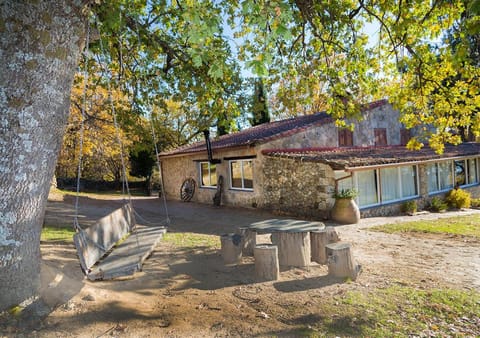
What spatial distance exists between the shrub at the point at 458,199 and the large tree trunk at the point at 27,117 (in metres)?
16.6

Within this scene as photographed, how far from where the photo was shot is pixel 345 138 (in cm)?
1584

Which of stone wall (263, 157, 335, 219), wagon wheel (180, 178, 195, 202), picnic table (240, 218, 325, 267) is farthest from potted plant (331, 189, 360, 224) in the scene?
wagon wheel (180, 178, 195, 202)

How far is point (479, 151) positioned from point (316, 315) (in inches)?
719

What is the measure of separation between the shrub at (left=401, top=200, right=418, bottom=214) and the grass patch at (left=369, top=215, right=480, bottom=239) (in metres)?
1.86

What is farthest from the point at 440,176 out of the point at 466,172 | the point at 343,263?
the point at 343,263

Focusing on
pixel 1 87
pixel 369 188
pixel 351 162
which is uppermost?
pixel 1 87

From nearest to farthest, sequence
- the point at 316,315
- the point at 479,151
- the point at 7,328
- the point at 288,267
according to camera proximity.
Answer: the point at 7,328 < the point at 316,315 < the point at 288,267 < the point at 479,151

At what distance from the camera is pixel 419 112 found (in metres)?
8.09

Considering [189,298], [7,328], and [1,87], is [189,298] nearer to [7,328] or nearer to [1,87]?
[7,328]

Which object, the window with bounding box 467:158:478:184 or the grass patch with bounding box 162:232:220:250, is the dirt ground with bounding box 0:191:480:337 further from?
the window with bounding box 467:158:478:184

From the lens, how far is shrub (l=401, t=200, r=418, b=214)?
42.4 feet

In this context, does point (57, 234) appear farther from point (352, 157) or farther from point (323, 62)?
point (352, 157)

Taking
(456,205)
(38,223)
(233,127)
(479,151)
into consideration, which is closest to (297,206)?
(233,127)

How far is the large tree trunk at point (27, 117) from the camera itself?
2874mm
